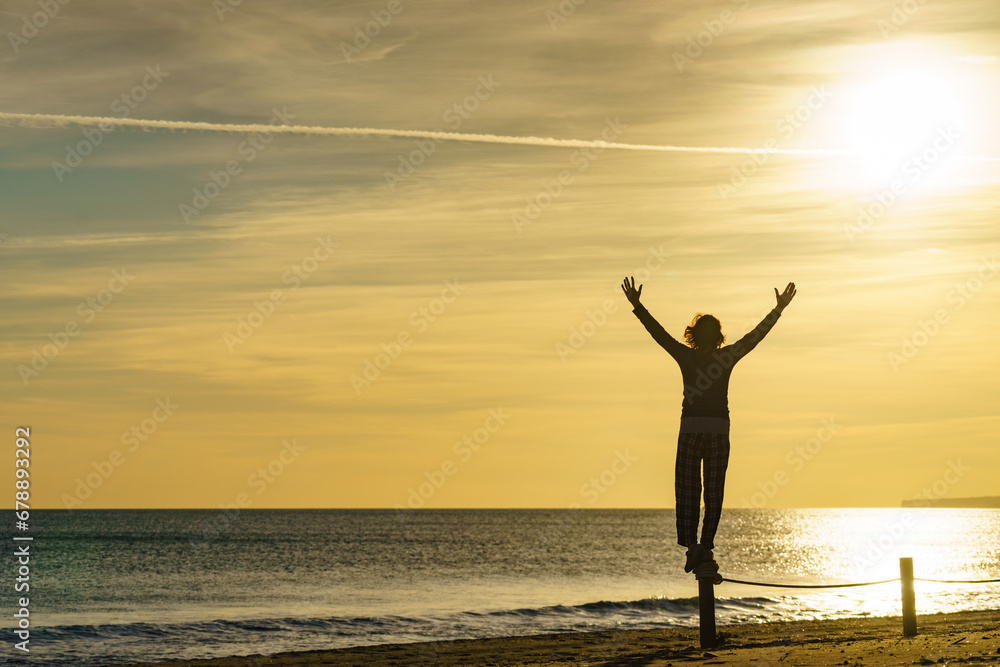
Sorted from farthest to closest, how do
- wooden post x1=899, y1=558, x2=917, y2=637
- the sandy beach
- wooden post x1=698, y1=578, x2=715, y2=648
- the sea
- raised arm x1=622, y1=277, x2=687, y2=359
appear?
the sea < wooden post x1=899, y1=558, x2=917, y2=637 < the sandy beach < wooden post x1=698, y1=578, x2=715, y2=648 < raised arm x1=622, y1=277, x2=687, y2=359

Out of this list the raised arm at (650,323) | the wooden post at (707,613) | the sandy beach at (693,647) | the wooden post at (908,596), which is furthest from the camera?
the wooden post at (908,596)

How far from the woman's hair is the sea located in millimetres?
18609

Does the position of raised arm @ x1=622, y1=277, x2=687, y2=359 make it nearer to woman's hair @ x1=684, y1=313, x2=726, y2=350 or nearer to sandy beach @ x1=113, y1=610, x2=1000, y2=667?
woman's hair @ x1=684, y1=313, x2=726, y2=350

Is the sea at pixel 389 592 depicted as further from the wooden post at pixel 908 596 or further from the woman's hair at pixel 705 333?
the woman's hair at pixel 705 333

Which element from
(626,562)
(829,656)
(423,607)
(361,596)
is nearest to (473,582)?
(361,596)

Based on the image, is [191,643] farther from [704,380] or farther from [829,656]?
[704,380]

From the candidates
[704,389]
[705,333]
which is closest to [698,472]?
[704,389]

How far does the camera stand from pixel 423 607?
3622cm

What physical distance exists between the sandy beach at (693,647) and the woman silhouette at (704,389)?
8.64 ft

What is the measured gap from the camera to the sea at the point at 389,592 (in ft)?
90.6

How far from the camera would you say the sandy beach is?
35.6ft

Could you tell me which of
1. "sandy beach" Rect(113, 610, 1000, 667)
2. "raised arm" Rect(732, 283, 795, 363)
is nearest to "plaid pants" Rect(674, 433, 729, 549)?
"raised arm" Rect(732, 283, 795, 363)

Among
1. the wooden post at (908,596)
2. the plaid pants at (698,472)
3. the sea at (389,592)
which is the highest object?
the plaid pants at (698,472)

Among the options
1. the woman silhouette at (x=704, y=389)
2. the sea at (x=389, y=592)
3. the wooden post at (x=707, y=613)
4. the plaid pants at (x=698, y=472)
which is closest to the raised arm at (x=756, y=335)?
the woman silhouette at (x=704, y=389)
